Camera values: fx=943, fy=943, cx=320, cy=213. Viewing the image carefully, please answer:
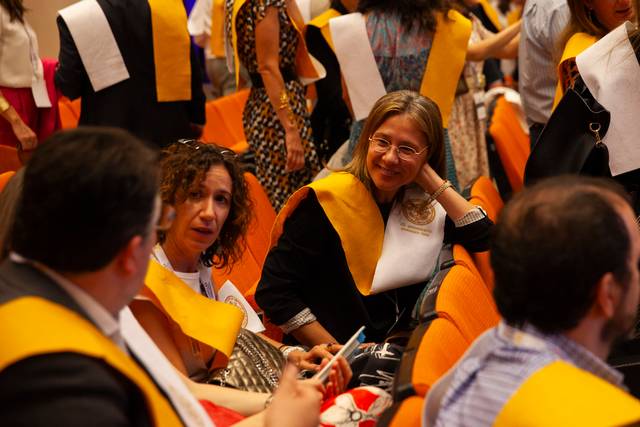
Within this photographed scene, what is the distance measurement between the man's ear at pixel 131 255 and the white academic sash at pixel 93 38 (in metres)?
2.64

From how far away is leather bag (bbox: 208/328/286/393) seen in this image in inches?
87.4

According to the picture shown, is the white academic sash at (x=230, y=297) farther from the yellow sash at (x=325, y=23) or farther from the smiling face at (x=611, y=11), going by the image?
the yellow sash at (x=325, y=23)

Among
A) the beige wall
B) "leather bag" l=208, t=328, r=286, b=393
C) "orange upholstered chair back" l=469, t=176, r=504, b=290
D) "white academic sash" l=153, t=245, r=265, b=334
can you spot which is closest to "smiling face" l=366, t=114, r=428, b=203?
"orange upholstered chair back" l=469, t=176, r=504, b=290

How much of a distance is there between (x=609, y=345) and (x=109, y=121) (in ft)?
9.34

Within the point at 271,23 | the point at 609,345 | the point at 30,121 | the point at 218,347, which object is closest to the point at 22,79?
the point at 30,121

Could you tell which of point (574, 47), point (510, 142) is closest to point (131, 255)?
point (574, 47)

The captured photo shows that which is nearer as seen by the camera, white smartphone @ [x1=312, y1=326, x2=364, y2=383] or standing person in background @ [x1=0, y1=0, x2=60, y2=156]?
white smartphone @ [x1=312, y1=326, x2=364, y2=383]

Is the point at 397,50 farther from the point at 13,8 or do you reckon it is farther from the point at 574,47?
the point at 13,8

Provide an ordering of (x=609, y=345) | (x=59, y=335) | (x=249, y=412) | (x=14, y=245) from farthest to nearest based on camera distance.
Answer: (x=249, y=412)
(x=609, y=345)
(x=14, y=245)
(x=59, y=335)

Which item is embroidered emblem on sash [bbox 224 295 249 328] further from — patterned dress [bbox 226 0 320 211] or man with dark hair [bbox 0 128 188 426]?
patterned dress [bbox 226 0 320 211]

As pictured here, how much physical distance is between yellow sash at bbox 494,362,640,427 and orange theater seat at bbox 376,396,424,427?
277mm

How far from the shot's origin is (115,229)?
1313mm

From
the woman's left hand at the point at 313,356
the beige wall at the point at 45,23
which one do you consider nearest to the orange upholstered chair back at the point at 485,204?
the woman's left hand at the point at 313,356

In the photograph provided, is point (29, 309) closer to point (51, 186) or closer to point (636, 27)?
point (51, 186)
